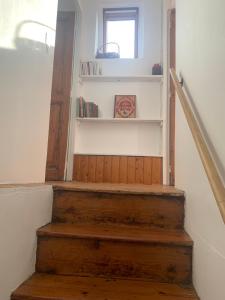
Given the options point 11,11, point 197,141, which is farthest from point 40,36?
point 197,141

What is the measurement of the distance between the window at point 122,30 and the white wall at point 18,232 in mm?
2966

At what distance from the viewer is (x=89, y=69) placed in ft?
12.3

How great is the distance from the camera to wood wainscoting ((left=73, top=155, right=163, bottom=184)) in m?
3.46

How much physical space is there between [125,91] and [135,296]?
298 cm

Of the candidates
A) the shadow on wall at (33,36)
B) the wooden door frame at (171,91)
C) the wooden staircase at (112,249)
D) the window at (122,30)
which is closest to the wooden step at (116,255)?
the wooden staircase at (112,249)

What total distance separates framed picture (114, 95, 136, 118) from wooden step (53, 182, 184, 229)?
2.04m

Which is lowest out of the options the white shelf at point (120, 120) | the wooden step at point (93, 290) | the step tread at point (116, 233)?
the wooden step at point (93, 290)

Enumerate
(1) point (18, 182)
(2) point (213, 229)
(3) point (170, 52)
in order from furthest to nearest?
1. (3) point (170, 52)
2. (1) point (18, 182)
3. (2) point (213, 229)

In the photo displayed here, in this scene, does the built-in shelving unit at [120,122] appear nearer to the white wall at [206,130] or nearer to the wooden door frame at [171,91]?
the wooden door frame at [171,91]

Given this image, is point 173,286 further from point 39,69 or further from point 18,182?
point 39,69

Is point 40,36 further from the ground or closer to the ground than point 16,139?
further from the ground

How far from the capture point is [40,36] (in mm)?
1846

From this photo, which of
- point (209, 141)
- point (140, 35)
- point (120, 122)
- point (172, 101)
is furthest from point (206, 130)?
point (140, 35)

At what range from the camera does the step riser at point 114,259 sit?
1411 millimetres
